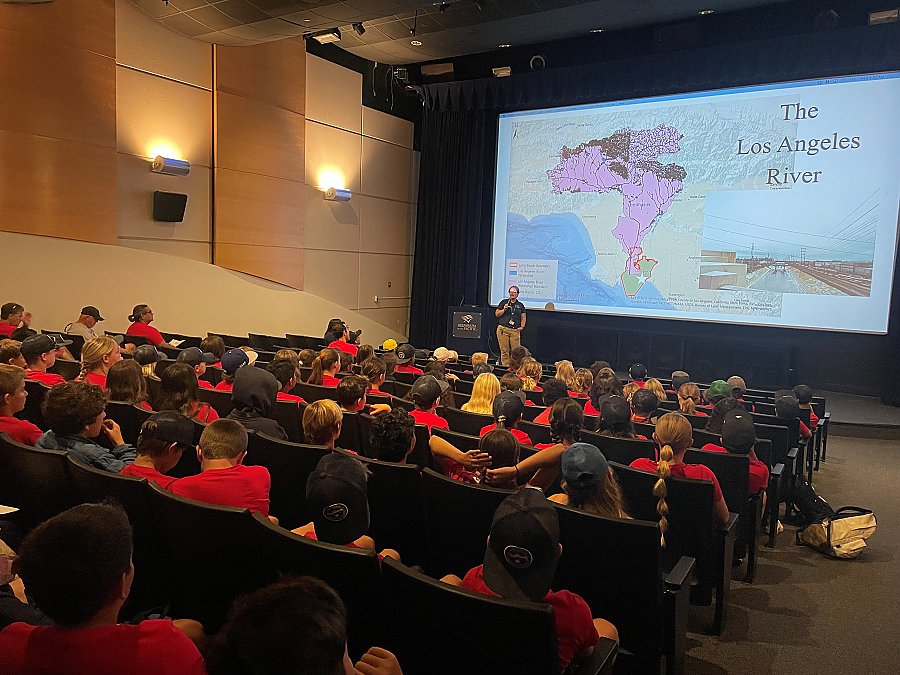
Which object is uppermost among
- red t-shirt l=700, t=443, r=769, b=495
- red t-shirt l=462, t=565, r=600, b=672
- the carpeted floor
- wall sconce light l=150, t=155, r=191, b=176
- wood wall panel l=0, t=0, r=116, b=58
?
wood wall panel l=0, t=0, r=116, b=58

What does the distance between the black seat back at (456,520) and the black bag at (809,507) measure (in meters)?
2.99

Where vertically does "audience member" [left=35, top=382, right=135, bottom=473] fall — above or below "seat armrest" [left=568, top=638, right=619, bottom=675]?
above

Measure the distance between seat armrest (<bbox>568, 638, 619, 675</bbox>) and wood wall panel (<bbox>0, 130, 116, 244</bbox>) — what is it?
7827 mm

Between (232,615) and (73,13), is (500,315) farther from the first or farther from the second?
(232,615)

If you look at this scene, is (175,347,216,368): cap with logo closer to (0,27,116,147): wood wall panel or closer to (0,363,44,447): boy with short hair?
(0,363,44,447): boy with short hair

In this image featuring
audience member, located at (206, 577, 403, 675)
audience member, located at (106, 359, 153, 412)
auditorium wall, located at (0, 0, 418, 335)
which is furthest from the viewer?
auditorium wall, located at (0, 0, 418, 335)

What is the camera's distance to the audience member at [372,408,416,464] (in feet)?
9.39

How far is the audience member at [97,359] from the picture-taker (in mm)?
4328

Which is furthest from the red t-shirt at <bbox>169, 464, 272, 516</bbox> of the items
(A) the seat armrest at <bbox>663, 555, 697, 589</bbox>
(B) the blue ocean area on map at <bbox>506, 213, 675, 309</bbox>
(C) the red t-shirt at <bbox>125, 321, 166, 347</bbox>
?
(B) the blue ocean area on map at <bbox>506, 213, 675, 309</bbox>

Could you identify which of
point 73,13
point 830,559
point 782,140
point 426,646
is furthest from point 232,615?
point 782,140

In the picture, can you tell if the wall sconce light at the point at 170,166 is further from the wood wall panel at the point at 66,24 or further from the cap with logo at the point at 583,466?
the cap with logo at the point at 583,466

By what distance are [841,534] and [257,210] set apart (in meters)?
8.66

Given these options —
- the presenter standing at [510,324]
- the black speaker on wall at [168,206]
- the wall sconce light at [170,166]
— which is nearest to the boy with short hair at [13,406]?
the black speaker on wall at [168,206]

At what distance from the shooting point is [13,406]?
3.11m
